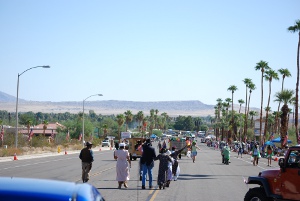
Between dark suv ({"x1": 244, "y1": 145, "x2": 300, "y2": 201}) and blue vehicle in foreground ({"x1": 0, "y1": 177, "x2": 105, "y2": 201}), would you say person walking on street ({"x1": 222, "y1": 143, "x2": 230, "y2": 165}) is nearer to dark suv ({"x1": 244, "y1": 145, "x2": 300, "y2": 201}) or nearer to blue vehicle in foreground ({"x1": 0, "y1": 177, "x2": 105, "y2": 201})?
dark suv ({"x1": 244, "y1": 145, "x2": 300, "y2": 201})

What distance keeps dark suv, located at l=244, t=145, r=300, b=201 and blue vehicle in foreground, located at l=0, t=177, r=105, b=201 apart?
8.88m

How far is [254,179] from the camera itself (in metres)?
14.4

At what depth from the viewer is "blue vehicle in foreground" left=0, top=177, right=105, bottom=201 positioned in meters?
4.57

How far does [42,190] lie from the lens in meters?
4.82

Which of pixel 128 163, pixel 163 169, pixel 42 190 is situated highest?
pixel 42 190

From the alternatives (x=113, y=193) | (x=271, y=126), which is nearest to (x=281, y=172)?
(x=113, y=193)

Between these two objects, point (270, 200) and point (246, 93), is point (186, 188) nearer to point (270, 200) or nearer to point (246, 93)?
point (270, 200)

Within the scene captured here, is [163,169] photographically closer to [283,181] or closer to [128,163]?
[128,163]

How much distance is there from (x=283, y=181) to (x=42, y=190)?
985 centimetres

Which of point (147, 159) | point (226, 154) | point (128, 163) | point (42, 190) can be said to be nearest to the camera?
point (42, 190)

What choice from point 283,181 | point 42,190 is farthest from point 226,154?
point 42,190

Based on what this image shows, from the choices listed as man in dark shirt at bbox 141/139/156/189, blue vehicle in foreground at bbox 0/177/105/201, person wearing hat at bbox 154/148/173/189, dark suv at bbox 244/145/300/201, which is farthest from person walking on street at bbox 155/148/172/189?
blue vehicle in foreground at bbox 0/177/105/201

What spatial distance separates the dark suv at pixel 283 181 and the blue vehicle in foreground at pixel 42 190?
888 centimetres

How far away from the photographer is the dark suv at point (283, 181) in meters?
13.5
